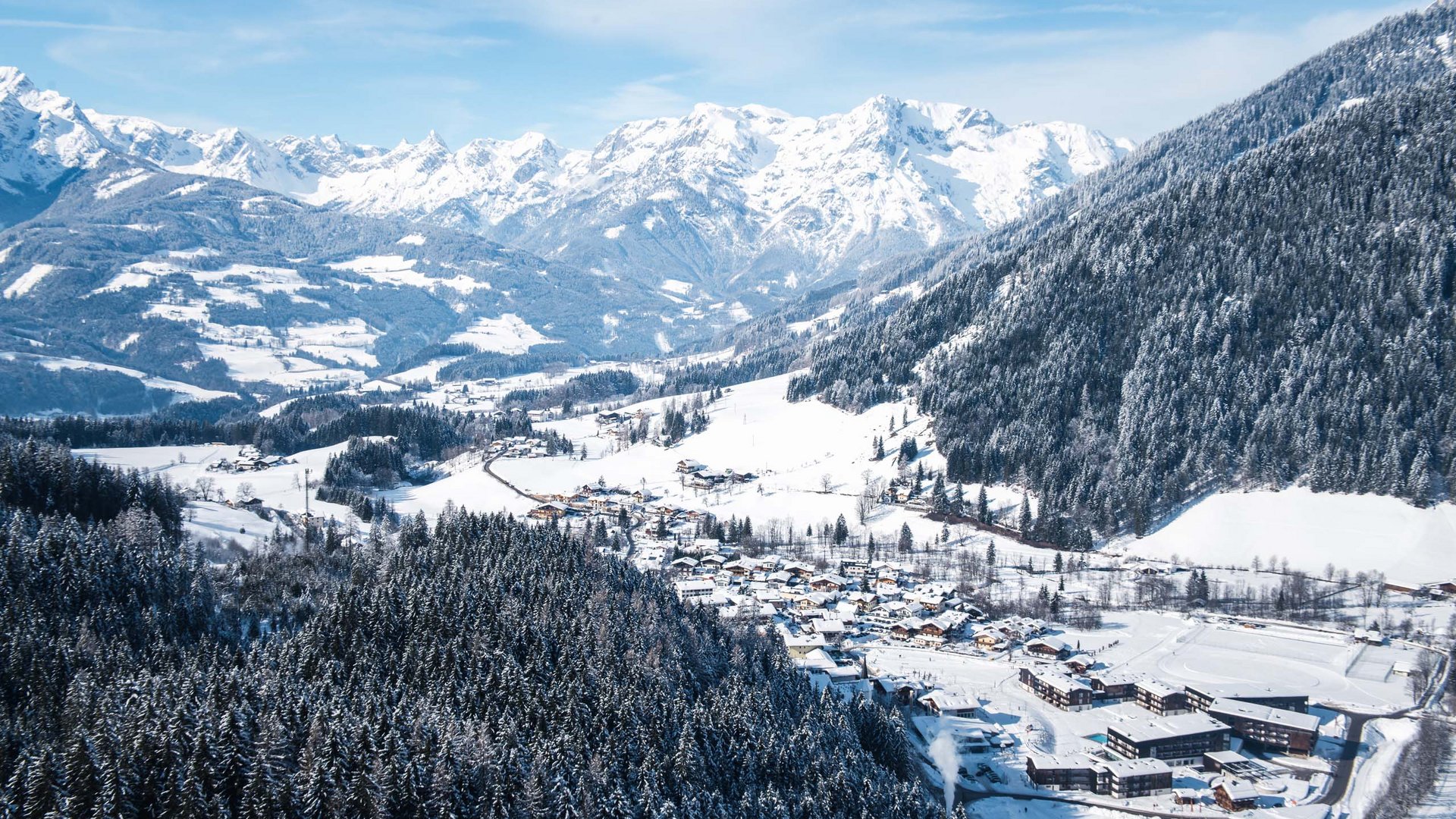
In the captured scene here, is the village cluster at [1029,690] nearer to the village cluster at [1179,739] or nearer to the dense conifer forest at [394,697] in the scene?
the village cluster at [1179,739]

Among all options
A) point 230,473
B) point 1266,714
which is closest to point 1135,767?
point 1266,714

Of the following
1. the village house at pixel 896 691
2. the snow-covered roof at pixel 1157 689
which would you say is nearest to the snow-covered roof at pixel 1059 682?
the snow-covered roof at pixel 1157 689

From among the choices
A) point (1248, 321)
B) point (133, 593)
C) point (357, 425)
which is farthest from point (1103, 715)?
point (357, 425)

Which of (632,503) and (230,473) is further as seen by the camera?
(230,473)

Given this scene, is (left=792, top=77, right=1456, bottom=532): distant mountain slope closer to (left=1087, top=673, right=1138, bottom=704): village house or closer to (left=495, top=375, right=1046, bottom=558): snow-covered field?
(left=495, top=375, right=1046, bottom=558): snow-covered field

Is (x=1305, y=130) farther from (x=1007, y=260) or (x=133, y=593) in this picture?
(x=133, y=593)

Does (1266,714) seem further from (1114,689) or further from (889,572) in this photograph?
(889,572)
